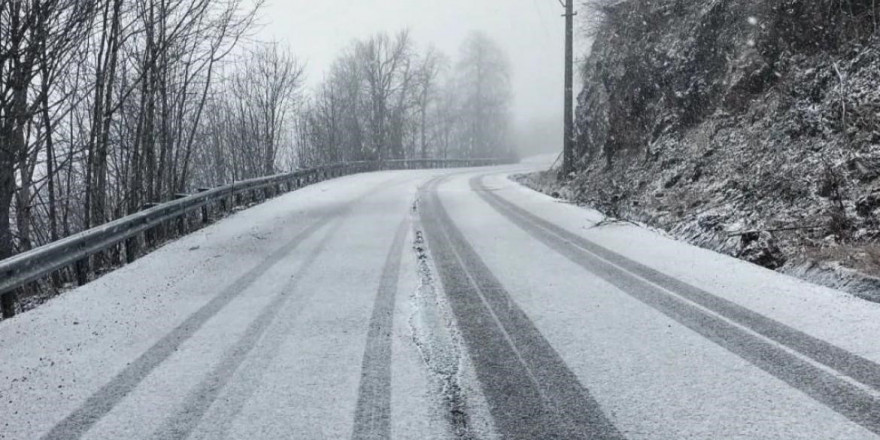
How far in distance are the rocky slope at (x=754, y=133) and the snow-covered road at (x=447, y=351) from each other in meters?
1.16

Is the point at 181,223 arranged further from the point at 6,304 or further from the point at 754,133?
the point at 754,133

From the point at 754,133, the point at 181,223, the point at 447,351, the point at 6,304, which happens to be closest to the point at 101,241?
the point at 6,304

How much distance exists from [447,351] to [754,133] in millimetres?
10027

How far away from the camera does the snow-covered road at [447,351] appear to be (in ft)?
11.3

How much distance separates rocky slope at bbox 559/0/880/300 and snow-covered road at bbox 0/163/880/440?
116 cm

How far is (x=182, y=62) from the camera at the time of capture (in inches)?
635

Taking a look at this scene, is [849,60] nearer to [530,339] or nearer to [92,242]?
[530,339]

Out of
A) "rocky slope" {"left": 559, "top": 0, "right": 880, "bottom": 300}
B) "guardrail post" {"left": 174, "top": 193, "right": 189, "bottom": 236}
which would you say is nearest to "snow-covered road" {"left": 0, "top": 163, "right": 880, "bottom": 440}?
"rocky slope" {"left": 559, "top": 0, "right": 880, "bottom": 300}

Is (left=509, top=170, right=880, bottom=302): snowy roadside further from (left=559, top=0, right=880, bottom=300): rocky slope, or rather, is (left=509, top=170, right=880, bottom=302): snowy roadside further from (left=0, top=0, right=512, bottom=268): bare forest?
(left=0, top=0, right=512, bottom=268): bare forest

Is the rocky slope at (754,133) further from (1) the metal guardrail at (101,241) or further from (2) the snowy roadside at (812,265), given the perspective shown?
(1) the metal guardrail at (101,241)

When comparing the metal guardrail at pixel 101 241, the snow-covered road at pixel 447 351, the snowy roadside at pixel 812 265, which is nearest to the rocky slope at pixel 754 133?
the snowy roadside at pixel 812 265

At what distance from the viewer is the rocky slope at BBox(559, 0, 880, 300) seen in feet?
25.5

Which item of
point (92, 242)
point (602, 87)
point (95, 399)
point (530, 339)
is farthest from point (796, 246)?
point (602, 87)

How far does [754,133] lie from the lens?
1165 centimetres
